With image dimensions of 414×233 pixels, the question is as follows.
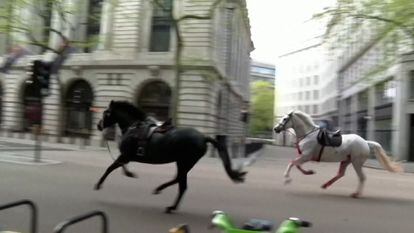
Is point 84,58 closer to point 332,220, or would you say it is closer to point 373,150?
point 373,150

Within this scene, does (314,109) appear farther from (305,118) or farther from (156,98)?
(305,118)

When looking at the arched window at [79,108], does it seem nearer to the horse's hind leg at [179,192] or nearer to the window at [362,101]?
the window at [362,101]

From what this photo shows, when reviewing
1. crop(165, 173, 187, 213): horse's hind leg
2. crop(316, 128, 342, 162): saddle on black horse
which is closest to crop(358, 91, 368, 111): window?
crop(316, 128, 342, 162): saddle on black horse

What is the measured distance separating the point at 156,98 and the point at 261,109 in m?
73.7

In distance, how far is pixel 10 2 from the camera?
27.1 m

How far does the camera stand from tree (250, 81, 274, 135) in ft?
355

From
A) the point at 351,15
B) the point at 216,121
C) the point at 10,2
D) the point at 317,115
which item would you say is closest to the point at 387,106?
the point at 216,121

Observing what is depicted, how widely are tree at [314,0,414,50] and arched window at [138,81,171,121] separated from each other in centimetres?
2515

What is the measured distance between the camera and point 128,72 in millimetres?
39438

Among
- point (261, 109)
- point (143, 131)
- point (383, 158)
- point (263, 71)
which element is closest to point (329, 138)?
point (383, 158)

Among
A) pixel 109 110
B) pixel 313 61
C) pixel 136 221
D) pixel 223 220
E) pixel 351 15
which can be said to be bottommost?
pixel 136 221

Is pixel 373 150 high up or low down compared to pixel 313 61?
down

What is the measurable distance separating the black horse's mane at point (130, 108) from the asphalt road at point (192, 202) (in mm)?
1602

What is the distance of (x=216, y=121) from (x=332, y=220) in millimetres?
31229
